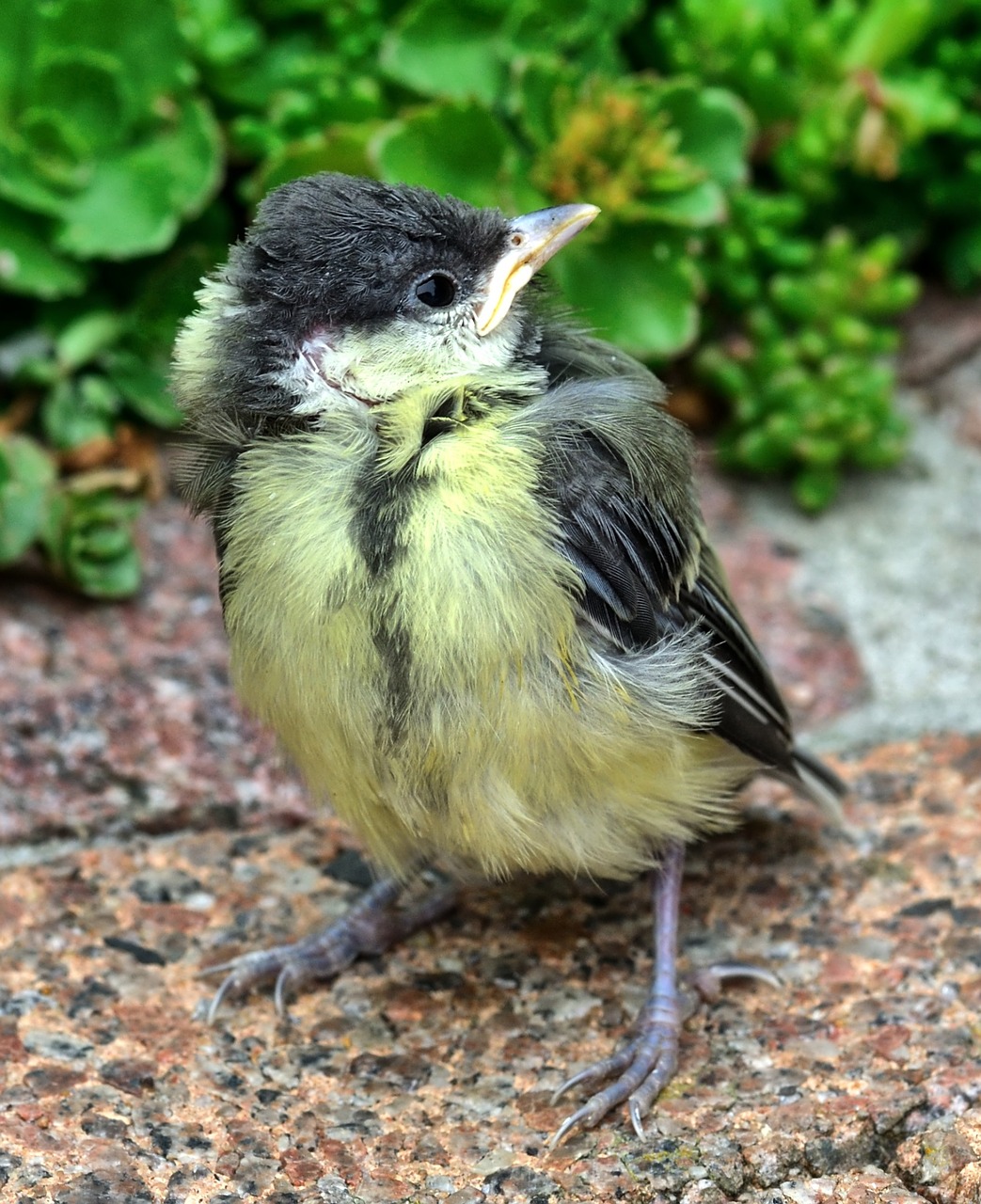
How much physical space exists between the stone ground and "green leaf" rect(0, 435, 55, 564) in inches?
6.1

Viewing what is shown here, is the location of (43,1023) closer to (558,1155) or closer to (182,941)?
(182,941)

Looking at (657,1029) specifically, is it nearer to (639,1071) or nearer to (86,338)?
(639,1071)

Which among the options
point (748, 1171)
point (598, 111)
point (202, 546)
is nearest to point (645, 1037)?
point (748, 1171)

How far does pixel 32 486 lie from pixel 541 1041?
1.55m

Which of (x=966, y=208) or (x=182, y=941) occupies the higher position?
(x=966, y=208)

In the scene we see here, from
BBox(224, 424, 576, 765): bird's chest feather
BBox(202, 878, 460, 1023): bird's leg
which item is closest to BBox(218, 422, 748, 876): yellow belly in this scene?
BBox(224, 424, 576, 765): bird's chest feather

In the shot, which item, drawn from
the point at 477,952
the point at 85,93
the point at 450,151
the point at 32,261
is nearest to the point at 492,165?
the point at 450,151

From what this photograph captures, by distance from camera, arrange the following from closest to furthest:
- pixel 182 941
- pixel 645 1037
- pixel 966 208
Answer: pixel 645 1037
pixel 182 941
pixel 966 208

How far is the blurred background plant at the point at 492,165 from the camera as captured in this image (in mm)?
3176

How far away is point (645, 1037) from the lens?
2277mm

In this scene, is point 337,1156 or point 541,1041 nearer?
point 337,1156

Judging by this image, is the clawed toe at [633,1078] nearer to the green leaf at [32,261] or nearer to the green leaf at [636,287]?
the green leaf at [636,287]

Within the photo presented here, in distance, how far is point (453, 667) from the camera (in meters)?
2.04

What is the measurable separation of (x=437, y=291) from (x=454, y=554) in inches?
18.5
